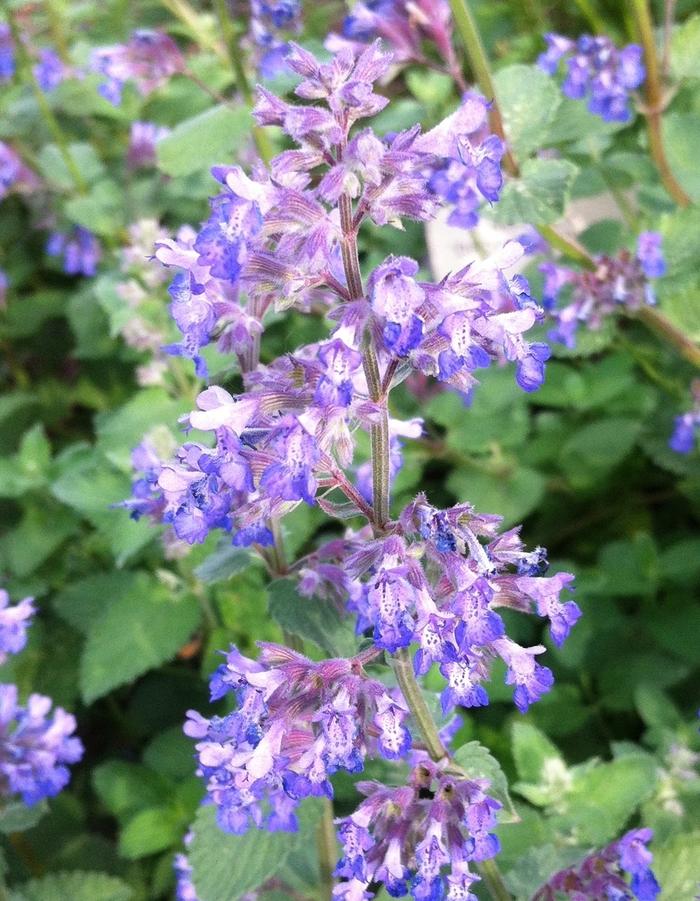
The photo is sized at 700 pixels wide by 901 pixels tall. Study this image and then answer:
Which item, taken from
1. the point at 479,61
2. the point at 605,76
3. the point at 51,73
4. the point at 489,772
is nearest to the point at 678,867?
the point at 489,772

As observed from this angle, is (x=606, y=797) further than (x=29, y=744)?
No

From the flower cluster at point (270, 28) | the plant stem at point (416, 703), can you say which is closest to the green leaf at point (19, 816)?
the plant stem at point (416, 703)

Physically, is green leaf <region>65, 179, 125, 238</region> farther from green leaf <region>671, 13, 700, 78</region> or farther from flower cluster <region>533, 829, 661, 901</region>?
flower cluster <region>533, 829, 661, 901</region>

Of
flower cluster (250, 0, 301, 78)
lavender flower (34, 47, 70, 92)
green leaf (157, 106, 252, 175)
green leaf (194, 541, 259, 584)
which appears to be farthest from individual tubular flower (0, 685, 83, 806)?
lavender flower (34, 47, 70, 92)

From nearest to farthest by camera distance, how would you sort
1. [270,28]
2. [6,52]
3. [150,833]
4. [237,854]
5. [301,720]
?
1. [301,720]
2. [237,854]
3. [150,833]
4. [270,28]
5. [6,52]

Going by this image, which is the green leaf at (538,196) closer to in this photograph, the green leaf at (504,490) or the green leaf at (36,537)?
the green leaf at (504,490)

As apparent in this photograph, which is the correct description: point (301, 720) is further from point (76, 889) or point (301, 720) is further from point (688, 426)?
point (688, 426)

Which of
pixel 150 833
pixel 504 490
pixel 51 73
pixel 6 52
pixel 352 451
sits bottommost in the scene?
pixel 150 833
